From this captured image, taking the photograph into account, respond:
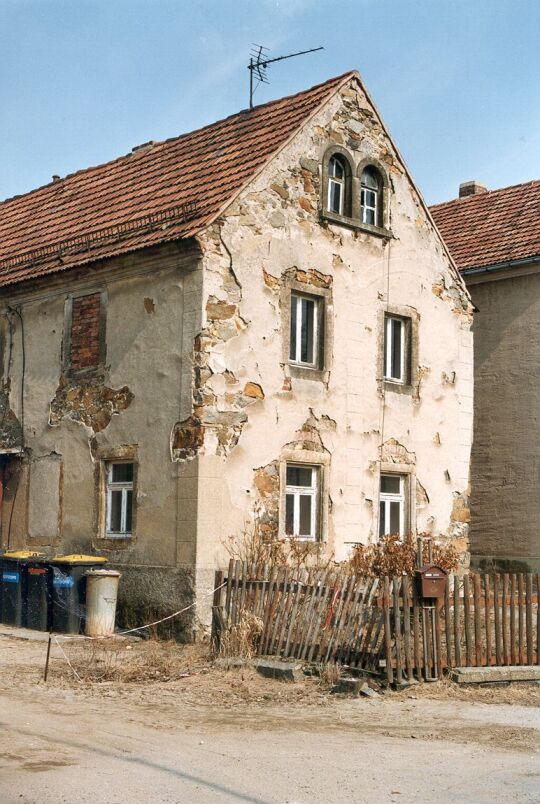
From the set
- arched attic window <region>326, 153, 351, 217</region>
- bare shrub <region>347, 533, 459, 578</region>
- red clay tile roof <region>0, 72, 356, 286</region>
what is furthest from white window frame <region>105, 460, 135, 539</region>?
arched attic window <region>326, 153, 351, 217</region>

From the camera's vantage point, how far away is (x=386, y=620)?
11672mm

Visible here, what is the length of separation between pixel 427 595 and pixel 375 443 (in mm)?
6631

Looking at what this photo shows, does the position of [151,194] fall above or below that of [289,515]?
above

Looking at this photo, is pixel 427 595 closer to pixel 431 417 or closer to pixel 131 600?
pixel 131 600

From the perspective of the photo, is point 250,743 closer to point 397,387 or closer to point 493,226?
point 397,387

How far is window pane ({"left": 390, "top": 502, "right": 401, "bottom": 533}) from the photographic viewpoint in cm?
1880

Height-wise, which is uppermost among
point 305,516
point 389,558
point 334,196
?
point 334,196

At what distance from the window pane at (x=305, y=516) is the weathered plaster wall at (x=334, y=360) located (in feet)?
1.35

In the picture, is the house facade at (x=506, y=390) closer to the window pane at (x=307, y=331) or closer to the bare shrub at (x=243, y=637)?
the window pane at (x=307, y=331)

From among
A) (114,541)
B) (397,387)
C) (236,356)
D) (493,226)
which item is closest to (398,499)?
(397,387)

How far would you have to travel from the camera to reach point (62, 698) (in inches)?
432

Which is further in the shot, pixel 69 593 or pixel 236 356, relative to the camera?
pixel 236 356

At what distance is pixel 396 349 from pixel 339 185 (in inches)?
117

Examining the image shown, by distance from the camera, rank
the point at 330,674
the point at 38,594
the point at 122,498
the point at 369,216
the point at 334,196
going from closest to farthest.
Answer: the point at 330,674, the point at 38,594, the point at 122,498, the point at 334,196, the point at 369,216
